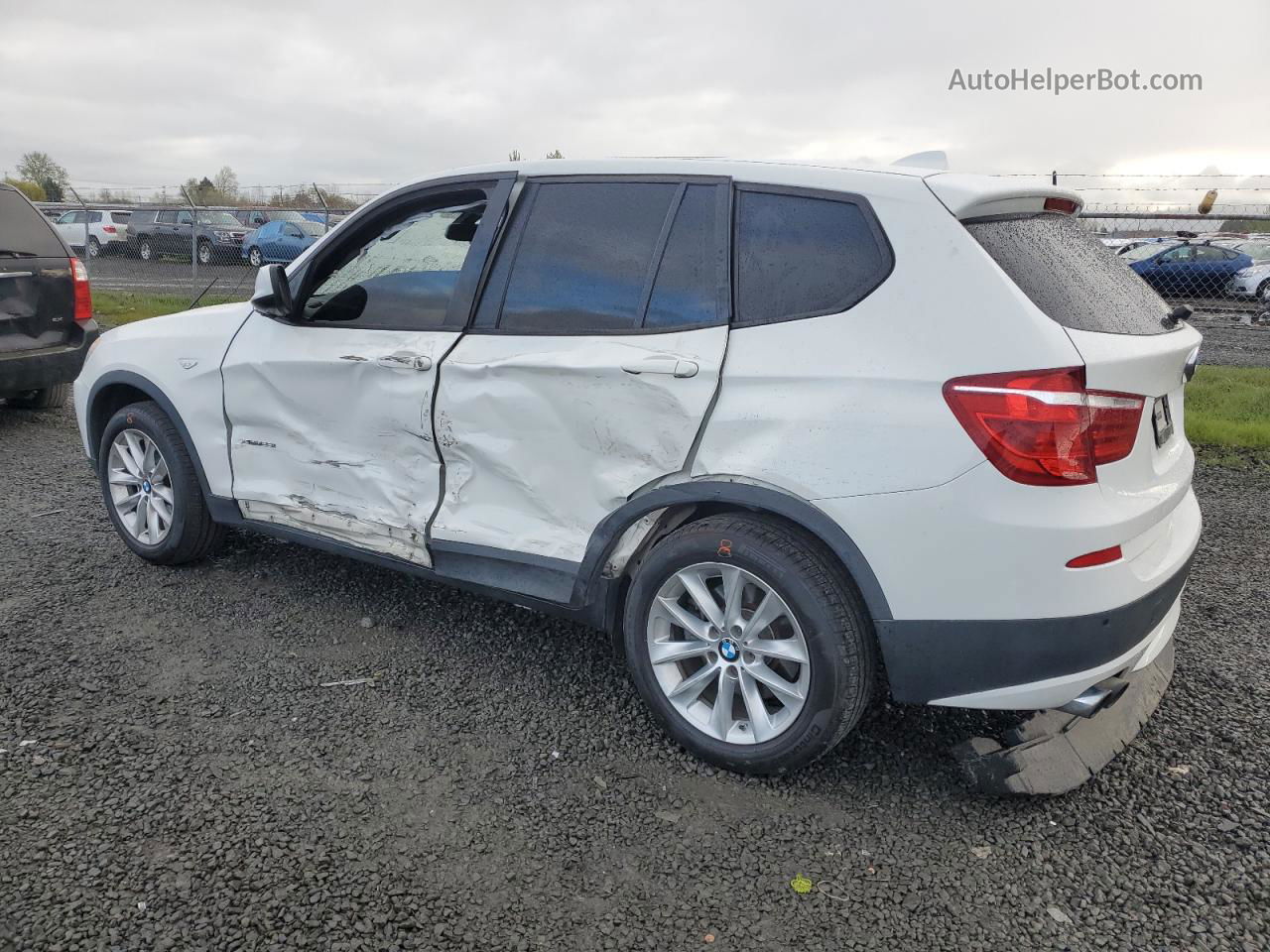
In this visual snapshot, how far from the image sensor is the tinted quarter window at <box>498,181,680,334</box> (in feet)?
10.5

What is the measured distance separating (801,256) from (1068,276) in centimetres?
76

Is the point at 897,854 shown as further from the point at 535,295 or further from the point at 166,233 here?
the point at 166,233

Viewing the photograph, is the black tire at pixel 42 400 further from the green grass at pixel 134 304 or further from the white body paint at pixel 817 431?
the white body paint at pixel 817 431

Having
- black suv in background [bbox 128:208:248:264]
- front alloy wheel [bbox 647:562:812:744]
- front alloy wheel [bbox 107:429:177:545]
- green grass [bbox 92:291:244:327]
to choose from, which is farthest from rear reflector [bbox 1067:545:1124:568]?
black suv in background [bbox 128:208:248:264]

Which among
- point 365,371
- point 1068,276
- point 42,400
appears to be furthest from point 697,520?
point 42,400

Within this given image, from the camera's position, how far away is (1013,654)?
8.55 feet

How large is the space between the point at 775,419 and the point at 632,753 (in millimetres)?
1187

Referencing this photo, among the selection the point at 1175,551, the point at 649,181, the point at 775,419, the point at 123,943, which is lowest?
the point at 123,943

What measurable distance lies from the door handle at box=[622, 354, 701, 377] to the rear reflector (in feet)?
3.81

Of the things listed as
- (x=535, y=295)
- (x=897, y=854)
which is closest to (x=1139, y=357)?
(x=897, y=854)

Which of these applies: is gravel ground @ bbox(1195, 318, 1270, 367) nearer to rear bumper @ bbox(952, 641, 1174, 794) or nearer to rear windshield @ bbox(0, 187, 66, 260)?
rear bumper @ bbox(952, 641, 1174, 794)

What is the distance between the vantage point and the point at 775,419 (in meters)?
2.80

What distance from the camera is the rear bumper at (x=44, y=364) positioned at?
22.7 ft

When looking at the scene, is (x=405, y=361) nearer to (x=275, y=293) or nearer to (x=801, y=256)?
(x=275, y=293)
